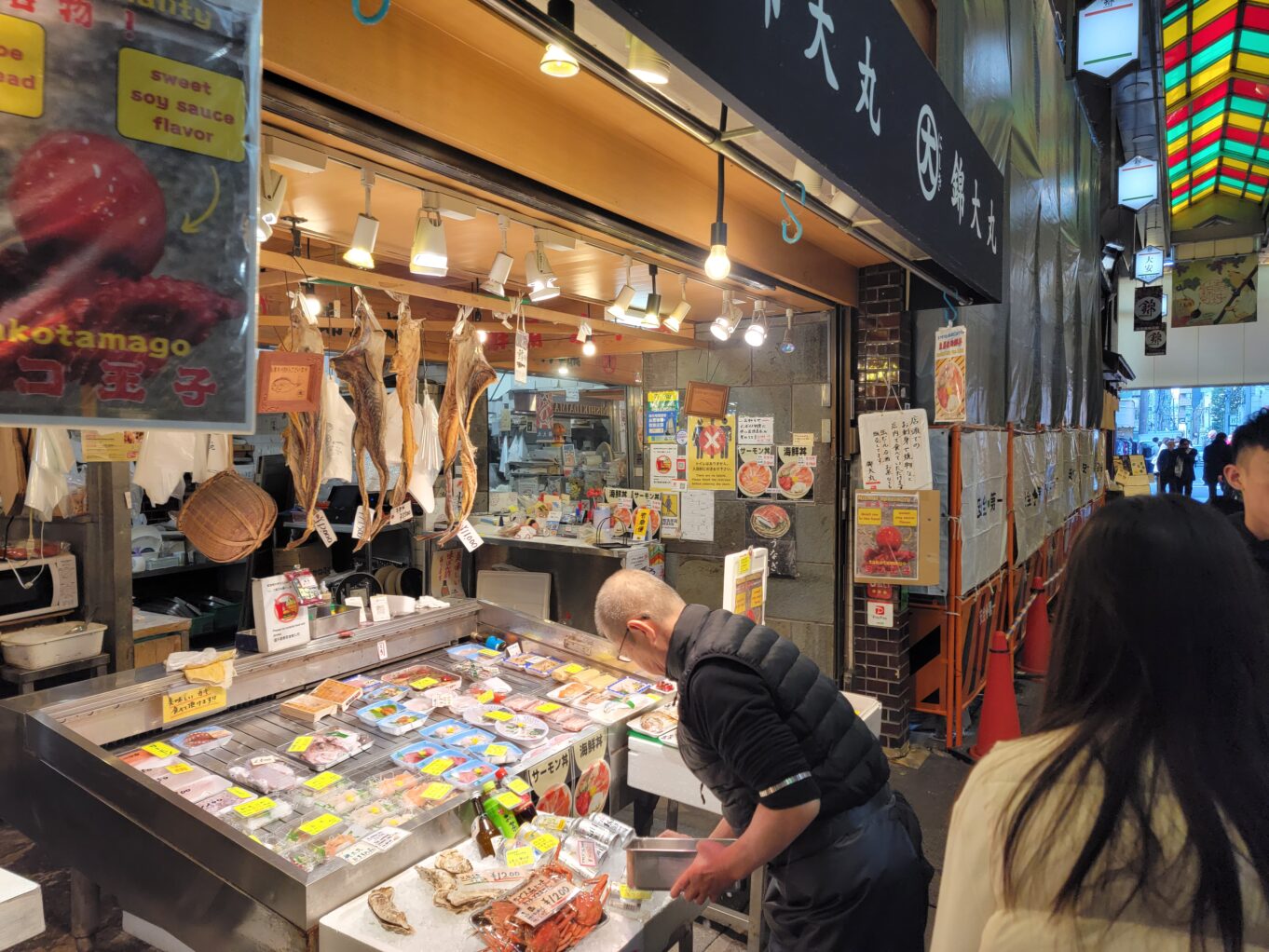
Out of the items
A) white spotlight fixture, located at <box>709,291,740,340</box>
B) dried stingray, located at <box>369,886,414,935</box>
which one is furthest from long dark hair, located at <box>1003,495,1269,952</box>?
white spotlight fixture, located at <box>709,291,740,340</box>

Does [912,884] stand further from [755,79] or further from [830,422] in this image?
[830,422]

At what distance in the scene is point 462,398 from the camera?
12.0ft

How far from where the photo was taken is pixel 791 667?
231cm

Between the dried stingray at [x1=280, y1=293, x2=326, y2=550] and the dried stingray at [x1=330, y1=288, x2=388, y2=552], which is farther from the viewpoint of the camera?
the dried stingray at [x1=330, y1=288, x2=388, y2=552]

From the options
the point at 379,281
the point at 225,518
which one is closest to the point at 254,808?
the point at 225,518

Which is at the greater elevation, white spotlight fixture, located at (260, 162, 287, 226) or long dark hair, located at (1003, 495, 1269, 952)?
white spotlight fixture, located at (260, 162, 287, 226)

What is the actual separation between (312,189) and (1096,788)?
3.29m

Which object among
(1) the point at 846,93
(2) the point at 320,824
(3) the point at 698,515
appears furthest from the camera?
(3) the point at 698,515

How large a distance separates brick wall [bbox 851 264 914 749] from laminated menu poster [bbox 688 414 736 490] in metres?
1.14

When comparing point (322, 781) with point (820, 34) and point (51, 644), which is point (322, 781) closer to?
point (820, 34)

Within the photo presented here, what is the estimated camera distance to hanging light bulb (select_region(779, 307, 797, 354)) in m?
5.86

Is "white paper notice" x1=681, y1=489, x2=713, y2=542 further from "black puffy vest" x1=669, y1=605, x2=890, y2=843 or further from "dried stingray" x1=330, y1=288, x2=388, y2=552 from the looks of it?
"black puffy vest" x1=669, y1=605, x2=890, y2=843

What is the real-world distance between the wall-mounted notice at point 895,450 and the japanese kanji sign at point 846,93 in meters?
1.93

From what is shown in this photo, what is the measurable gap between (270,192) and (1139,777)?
2.70 metres
